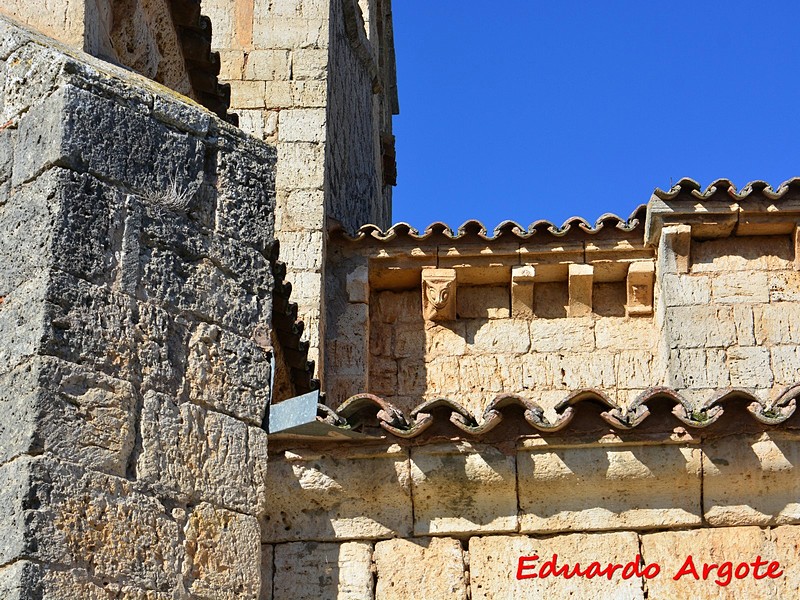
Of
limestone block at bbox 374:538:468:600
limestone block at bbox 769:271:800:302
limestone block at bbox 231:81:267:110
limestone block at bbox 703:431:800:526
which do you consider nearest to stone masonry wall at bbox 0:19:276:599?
limestone block at bbox 374:538:468:600

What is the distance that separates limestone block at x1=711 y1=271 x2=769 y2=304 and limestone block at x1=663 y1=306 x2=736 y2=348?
9 centimetres

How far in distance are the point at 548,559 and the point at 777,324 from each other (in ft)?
12.5

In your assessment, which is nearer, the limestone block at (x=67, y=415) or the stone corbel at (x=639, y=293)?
the limestone block at (x=67, y=415)

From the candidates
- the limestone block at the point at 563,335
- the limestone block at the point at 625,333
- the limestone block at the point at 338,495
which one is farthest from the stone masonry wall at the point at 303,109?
the limestone block at the point at 338,495

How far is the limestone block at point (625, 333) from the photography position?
28.9 ft

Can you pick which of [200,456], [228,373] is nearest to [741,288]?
[228,373]

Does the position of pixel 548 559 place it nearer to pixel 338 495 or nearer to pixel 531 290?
pixel 338 495

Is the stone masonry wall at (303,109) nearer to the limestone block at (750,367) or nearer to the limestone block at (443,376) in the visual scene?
the limestone block at (443,376)

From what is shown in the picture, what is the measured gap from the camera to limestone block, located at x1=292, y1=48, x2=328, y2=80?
9898 millimetres

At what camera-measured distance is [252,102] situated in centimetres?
987

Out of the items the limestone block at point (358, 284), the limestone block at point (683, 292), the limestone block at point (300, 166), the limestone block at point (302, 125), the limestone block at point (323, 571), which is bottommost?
the limestone block at point (323, 571)

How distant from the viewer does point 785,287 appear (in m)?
8.62

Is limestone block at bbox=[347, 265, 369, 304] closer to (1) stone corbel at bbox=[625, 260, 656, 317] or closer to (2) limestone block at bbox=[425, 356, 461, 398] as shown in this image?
(2) limestone block at bbox=[425, 356, 461, 398]

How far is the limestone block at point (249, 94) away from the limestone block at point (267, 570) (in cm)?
507
